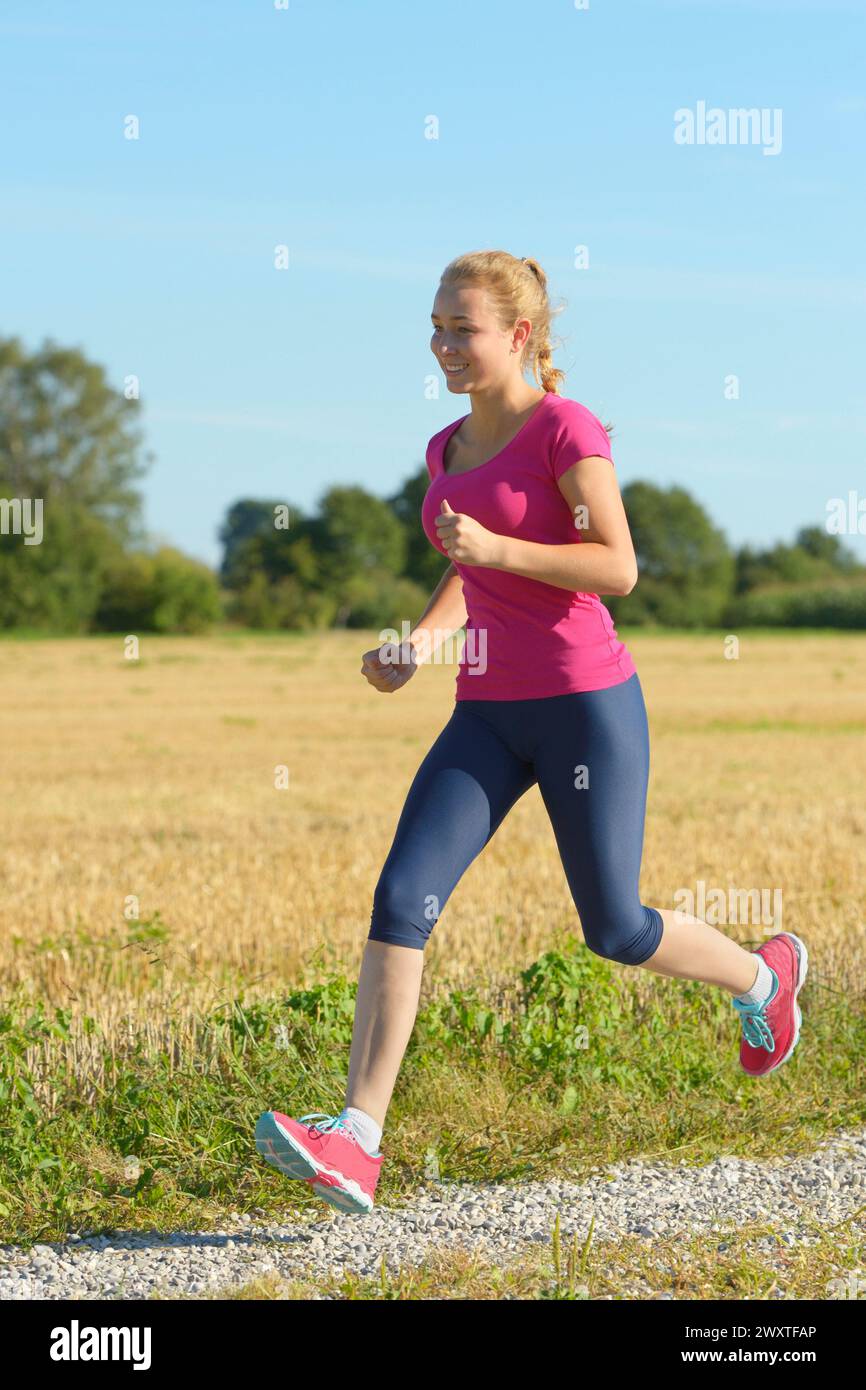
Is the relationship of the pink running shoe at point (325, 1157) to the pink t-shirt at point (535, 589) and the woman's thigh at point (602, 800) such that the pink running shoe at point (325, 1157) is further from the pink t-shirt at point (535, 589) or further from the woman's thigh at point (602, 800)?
the pink t-shirt at point (535, 589)

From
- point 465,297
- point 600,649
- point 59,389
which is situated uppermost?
point 59,389

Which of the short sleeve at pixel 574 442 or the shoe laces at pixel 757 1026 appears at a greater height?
the short sleeve at pixel 574 442

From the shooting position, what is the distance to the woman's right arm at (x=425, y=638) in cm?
432

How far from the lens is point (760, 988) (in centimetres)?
470

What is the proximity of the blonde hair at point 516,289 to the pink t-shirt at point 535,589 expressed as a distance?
0.83 ft

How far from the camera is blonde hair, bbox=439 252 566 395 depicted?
13.8 feet

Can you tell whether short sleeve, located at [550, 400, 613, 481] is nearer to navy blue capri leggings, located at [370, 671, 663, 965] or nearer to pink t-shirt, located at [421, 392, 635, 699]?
pink t-shirt, located at [421, 392, 635, 699]

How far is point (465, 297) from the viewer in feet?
13.7

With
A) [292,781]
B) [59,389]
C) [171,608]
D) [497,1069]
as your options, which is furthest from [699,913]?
[59,389]

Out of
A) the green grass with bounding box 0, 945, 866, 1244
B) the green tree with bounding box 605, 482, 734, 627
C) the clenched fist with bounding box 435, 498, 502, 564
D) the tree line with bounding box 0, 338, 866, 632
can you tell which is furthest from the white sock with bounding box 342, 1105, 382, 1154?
the green tree with bounding box 605, 482, 734, 627

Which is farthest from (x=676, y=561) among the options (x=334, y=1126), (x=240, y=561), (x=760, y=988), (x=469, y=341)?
(x=334, y=1126)

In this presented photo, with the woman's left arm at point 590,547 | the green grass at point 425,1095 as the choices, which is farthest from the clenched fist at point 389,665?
the green grass at point 425,1095

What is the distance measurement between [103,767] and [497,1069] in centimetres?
1527
